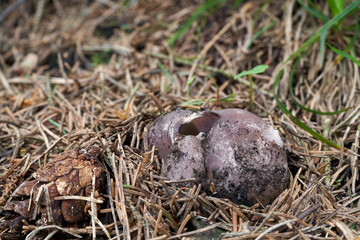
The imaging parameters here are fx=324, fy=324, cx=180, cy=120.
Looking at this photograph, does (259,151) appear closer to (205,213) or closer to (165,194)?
(205,213)

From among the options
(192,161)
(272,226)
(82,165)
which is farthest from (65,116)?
(272,226)

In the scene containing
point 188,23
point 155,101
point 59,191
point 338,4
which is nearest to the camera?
point 59,191

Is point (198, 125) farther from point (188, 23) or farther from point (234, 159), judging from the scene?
point (188, 23)

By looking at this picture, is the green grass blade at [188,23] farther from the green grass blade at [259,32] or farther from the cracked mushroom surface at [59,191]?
the cracked mushroom surface at [59,191]

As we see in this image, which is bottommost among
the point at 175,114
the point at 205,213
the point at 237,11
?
the point at 205,213

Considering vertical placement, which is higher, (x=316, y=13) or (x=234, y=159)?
(x=316, y=13)

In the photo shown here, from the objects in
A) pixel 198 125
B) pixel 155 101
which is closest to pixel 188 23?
pixel 155 101
